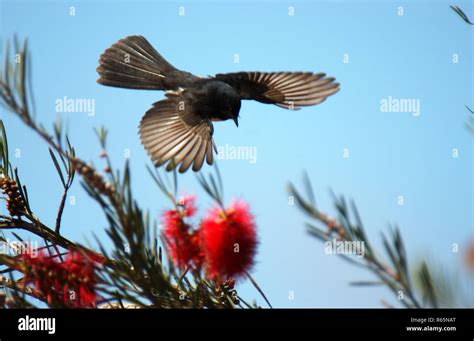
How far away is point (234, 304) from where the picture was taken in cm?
118

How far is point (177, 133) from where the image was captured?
8.17 feet

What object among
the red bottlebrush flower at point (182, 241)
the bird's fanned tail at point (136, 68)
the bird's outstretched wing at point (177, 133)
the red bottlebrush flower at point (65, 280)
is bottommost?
the red bottlebrush flower at point (65, 280)

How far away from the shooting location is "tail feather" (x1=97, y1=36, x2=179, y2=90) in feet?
9.41

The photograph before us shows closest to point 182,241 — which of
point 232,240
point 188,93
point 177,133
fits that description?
point 232,240

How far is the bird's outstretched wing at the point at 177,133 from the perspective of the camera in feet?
7.36

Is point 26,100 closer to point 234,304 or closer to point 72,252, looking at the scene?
point 72,252

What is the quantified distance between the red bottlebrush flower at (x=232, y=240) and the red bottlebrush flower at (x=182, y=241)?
0.02 meters

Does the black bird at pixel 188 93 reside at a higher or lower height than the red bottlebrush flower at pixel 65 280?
higher

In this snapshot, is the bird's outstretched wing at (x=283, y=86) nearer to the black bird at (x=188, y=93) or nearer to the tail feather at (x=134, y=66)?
the black bird at (x=188, y=93)

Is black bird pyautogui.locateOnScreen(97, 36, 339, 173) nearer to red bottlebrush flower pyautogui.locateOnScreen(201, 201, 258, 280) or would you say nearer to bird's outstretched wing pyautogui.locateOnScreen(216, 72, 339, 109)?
bird's outstretched wing pyautogui.locateOnScreen(216, 72, 339, 109)

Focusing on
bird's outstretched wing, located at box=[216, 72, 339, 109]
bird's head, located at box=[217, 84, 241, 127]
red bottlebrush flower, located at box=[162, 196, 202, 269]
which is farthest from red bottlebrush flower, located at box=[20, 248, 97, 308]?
bird's head, located at box=[217, 84, 241, 127]

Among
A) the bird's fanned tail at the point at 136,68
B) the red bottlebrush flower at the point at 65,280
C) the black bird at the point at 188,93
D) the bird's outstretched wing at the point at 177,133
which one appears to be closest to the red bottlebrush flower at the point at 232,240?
the red bottlebrush flower at the point at 65,280
